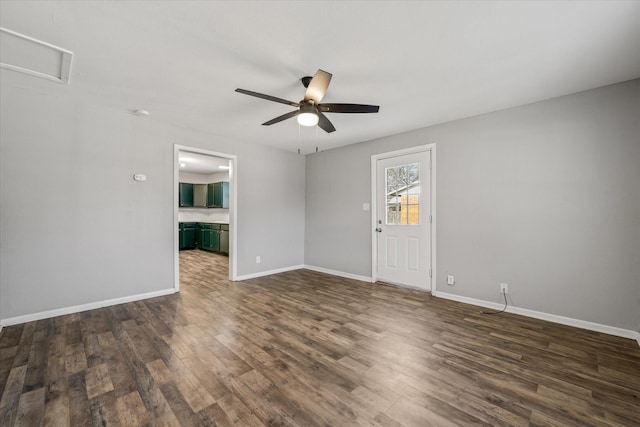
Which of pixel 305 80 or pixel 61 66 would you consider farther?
pixel 305 80

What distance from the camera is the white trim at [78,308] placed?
2.85 m

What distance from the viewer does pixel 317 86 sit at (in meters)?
2.31

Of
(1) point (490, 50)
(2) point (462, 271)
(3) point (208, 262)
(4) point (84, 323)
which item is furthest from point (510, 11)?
(3) point (208, 262)

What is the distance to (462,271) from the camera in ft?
12.0

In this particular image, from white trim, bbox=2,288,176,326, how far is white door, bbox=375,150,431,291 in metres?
3.46

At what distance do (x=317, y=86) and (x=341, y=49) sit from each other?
1.11 feet

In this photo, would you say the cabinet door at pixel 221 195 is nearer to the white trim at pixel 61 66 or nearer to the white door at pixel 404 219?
the white door at pixel 404 219

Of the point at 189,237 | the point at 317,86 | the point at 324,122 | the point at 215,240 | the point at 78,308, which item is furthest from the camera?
the point at 189,237

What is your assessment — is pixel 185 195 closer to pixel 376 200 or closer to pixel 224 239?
pixel 224 239

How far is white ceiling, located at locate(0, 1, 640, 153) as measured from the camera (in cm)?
176

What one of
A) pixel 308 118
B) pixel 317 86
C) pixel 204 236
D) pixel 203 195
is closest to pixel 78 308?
pixel 308 118

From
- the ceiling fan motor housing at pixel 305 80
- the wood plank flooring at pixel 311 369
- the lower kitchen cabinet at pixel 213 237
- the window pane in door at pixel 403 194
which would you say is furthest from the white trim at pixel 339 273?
the ceiling fan motor housing at pixel 305 80

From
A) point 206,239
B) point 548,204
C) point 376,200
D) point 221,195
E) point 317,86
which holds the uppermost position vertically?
point 317,86

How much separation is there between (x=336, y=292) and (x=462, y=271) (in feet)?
5.96
